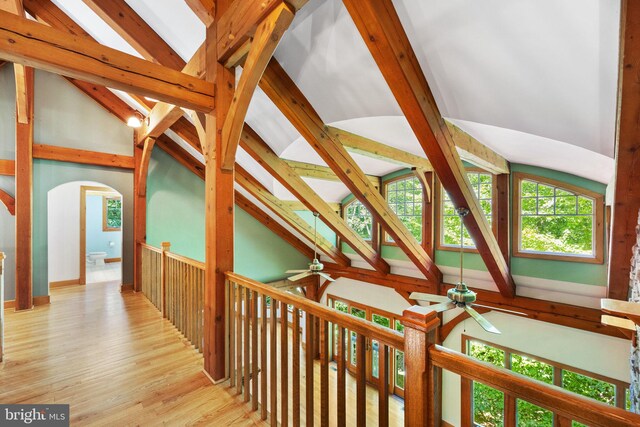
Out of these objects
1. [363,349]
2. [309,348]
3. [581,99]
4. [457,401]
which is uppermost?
[581,99]

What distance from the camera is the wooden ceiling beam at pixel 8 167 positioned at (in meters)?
4.00

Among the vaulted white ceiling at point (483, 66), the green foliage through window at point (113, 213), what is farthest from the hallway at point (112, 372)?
the green foliage through window at point (113, 213)

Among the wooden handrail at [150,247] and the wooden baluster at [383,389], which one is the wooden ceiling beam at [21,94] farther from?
Answer: the wooden baluster at [383,389]

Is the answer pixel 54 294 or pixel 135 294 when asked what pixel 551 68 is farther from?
pixel 54 294

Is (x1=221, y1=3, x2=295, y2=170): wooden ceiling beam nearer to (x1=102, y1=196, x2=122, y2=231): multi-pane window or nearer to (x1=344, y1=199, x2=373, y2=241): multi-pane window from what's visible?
(x1=344, y1=199, x2=373, y2=241): multi-pane window

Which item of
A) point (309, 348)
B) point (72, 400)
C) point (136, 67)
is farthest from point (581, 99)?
point (72, 400)

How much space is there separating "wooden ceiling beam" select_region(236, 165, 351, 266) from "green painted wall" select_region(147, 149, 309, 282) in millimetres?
1077

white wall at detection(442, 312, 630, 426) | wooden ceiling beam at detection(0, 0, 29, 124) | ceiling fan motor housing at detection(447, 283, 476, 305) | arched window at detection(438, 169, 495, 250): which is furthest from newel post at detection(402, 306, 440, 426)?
wooden ceiling beam at detection(0, 0, 29, 124)

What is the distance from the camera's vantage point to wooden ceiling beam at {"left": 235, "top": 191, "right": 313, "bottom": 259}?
6410 millimetres

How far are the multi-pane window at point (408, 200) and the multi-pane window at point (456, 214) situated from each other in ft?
1.38

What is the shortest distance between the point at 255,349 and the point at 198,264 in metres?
1.07

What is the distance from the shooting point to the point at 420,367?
3.57 feet

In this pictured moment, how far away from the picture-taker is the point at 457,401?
4824 millimetres

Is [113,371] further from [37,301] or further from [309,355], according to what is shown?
[37,301]
